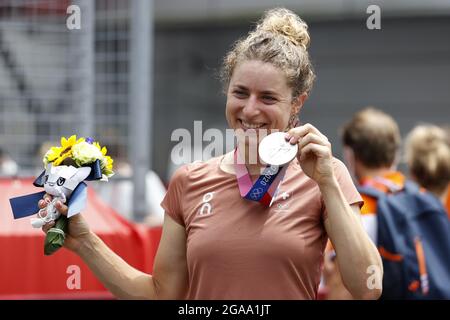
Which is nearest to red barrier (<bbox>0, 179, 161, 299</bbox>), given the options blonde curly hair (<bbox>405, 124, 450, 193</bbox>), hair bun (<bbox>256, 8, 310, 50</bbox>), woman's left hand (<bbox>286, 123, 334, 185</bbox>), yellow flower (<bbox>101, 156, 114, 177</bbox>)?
yellow flower (<bbox>101, 156, 114, 177</bbox>)

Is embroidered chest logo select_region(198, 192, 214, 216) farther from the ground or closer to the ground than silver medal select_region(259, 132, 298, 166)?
closer to the ground

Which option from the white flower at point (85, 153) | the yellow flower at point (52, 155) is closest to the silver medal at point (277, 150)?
the white flower at point (85, 153)

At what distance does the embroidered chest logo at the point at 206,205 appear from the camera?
2.61 meters

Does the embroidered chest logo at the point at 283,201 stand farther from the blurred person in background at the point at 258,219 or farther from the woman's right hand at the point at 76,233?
the woman's right hand at the point at 76,233

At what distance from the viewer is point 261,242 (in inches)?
97.0

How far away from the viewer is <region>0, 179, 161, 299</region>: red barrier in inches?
155

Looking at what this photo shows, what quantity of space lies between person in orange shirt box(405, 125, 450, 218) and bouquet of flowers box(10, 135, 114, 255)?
256 centimetres

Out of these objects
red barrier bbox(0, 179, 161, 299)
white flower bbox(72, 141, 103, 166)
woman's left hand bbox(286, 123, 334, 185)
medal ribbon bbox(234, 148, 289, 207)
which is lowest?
red barrier bbox(0, 179, 161, 299)

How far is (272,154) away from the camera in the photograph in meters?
2.40

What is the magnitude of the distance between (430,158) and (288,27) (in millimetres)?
2441

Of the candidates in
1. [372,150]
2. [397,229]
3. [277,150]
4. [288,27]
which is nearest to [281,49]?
[288,27]

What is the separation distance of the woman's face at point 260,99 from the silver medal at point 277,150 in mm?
113

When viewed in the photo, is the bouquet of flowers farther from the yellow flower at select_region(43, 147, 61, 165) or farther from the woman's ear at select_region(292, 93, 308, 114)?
the woman's ear at select_region(292, 93, 308, 114)
